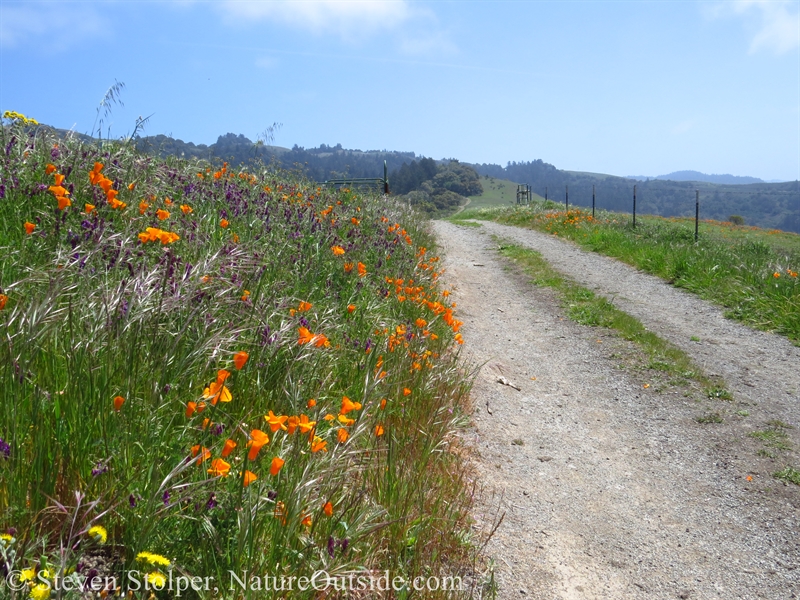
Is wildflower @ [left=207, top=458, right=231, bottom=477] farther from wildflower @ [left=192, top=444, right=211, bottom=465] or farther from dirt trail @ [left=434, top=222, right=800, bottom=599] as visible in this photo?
dirt trail @ [left=434, top=222, right=800, bottom=599]

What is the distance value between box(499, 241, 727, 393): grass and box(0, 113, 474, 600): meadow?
3413 millimetres

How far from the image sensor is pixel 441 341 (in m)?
6.18

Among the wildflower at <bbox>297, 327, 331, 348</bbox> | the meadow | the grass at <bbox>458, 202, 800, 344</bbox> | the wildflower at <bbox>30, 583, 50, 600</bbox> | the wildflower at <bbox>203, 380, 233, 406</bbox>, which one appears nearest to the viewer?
the wildflower at <bbox>30, 583, 50, 600</bbox>

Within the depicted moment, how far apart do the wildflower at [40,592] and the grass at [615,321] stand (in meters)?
6.57

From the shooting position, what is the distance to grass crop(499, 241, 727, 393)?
23.2ft

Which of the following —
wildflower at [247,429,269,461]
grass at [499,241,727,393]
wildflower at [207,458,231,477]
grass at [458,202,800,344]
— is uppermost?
wildflower at [247,429,269,461]

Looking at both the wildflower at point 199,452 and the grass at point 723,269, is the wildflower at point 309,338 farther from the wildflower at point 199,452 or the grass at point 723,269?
the grass at point 723,269

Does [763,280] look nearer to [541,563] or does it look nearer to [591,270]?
[591,270]

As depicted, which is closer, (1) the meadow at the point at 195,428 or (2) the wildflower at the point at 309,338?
(1) the meadow at the point at 195,428

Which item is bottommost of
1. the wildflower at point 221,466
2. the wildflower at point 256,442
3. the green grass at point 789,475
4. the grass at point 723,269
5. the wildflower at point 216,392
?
the green grass at point 789,475

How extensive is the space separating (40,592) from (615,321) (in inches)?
341

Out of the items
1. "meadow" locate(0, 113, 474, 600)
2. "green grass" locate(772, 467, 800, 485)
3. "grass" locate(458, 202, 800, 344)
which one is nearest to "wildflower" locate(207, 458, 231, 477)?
"meadow" locate(0, 113, 474, 600)

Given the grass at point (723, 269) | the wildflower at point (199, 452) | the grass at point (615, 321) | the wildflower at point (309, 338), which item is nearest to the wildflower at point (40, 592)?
the wildflower at point (199, 452)

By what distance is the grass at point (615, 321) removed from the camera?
7.09 m
